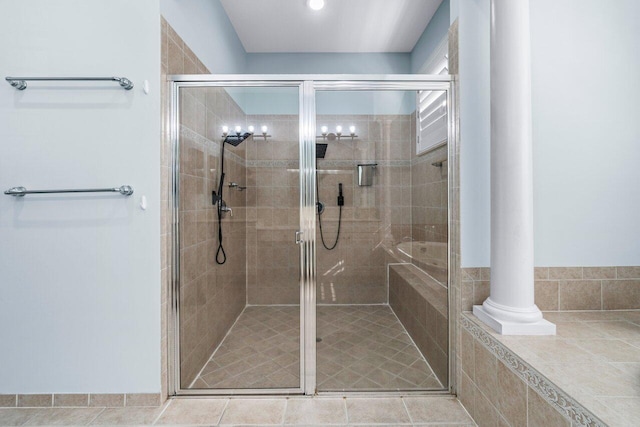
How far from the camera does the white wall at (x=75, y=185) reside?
150 centimetres

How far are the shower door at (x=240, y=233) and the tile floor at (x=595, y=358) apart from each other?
1143 millimetres

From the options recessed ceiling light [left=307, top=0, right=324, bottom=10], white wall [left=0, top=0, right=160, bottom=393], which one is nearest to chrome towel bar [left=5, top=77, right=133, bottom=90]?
white wall [left=0, top=0, right=160, bottom=393]

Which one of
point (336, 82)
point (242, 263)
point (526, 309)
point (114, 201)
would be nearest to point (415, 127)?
point (336, 82)

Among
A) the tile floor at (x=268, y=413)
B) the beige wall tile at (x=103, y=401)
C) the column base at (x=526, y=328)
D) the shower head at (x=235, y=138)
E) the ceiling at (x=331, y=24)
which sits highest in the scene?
the ceiling at (x=331, y=24)

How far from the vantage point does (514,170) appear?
1.39 meters

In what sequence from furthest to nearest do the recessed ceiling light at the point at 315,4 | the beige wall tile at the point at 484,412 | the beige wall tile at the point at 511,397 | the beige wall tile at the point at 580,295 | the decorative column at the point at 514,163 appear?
the recessed ceiling light at the point at 315,4, the beige wall tile at the point at 580,295, the decorative column at the point at 514,163, the beige wall tile at the point at 484,412, the beige wall tile at the point at 511,397

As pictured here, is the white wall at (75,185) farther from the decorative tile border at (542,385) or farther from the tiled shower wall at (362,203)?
the decorative tile border at (542,385)

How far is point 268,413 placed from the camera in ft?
4.90

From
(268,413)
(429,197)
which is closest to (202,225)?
(268,413)

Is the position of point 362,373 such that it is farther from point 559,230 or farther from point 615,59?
point 615,59

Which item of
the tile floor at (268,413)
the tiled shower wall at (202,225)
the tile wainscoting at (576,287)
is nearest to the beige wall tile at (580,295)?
the tile wainscoting at (576,287)

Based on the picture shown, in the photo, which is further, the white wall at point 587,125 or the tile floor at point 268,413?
the white wall at point 587,125

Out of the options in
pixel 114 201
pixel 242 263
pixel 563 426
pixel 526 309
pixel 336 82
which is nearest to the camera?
pixel 563 426

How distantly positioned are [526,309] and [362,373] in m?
0.95
